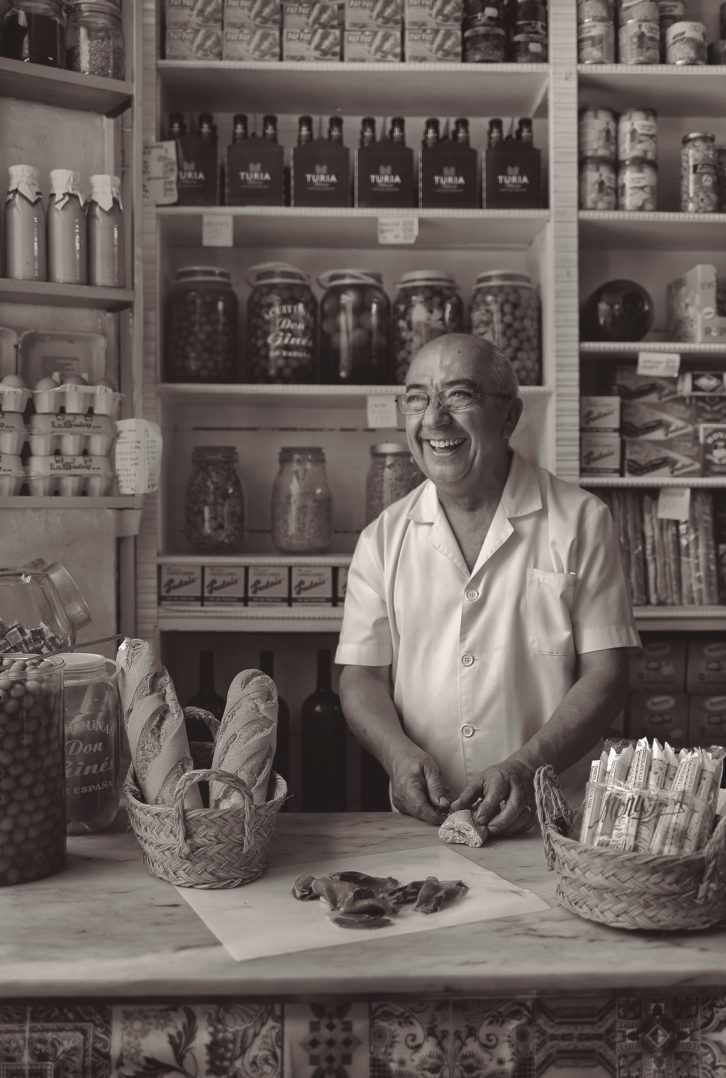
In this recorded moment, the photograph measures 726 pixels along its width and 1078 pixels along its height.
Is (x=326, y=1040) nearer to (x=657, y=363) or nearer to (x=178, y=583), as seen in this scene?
(x=178, y=583)

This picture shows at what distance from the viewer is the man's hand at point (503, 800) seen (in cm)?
137

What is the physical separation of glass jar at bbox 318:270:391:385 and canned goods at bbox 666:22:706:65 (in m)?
0.94

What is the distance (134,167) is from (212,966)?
1772 millimetres

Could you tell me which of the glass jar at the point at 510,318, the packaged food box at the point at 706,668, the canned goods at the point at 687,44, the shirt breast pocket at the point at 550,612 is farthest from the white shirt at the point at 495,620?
the canned goods at the point at 687,44

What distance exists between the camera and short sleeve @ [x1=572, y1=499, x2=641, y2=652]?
180 centimetres

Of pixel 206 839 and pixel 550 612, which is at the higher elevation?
pixel 550 612

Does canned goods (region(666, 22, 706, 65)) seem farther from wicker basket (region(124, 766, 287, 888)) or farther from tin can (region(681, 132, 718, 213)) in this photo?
wicker basket (region(124, 766, 287, 888))

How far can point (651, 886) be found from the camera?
3.33 ft

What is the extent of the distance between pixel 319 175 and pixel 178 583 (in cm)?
107

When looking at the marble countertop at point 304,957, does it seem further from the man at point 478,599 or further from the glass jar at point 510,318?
the glass jar at point 510,318

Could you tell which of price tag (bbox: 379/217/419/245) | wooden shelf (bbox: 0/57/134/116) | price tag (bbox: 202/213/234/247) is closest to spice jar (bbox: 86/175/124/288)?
wooden shelf (bbox: 0/57/134/116)

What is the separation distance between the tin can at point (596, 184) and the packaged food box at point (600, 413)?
49 centimetres

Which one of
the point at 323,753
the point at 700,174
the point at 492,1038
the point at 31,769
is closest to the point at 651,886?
the point at 492,1038

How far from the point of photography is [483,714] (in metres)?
1.81
